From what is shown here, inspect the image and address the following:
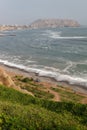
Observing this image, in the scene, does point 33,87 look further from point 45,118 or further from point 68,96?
point 45,118

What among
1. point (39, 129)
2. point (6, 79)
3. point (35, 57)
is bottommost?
point (35, 57)

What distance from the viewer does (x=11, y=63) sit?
52.2m

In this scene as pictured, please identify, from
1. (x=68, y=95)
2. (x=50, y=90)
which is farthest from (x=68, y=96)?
(x=50, y=90)

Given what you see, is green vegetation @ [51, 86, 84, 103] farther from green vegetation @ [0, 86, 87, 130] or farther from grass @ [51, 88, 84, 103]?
green vegetation @ [0, 86, 87, 130]

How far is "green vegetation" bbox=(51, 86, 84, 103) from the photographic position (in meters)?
28.1

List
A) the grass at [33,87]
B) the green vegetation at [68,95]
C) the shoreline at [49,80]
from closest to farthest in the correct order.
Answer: the green vegetation at [68,95]
the grass at [33,87]
the shoreline at [49,80]

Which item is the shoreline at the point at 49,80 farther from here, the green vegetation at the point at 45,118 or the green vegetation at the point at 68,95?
the green vegetation at the point at 45,118

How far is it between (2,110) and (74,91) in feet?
62.9

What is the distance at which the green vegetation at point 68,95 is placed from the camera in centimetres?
2811

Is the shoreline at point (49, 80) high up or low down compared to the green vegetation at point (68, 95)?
down

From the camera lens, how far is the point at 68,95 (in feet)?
97.6

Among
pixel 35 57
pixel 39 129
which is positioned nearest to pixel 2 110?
pixel 39 129

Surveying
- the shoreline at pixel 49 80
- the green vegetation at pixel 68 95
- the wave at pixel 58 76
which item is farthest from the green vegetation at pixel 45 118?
the wave at pixel 58 76

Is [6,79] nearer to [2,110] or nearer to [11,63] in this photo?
[2,110]
